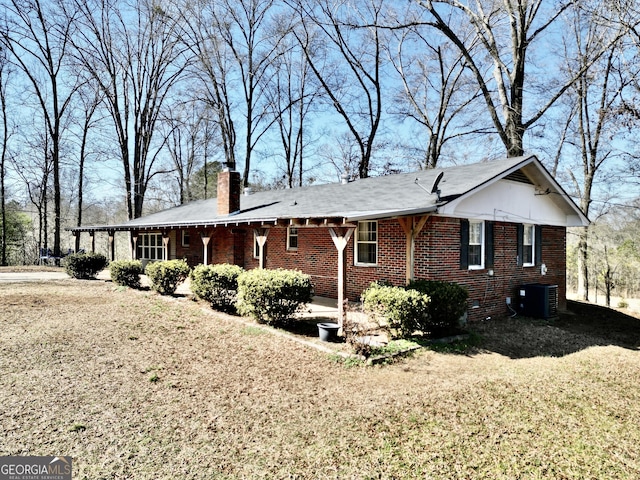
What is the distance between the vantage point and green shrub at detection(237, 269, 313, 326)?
8391mm

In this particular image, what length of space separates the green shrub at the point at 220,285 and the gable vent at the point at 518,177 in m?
7.96

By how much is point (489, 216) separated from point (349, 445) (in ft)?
26.5

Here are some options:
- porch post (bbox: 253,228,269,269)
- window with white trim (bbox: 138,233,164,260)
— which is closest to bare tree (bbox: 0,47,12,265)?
window with white trim (bbox: 138,233,164,260)

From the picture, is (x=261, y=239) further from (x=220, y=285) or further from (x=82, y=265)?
(x=82, y=265)

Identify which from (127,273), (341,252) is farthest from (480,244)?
(127,273)

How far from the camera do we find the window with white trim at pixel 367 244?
35.4ft

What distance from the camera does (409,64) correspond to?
24.0m

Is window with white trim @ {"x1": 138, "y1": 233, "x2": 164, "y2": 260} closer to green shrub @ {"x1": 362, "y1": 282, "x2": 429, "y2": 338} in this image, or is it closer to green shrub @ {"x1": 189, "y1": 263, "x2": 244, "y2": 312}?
green shrub @ {"x1": 189, "y1": 263, "x2": 244, "y2": 312}

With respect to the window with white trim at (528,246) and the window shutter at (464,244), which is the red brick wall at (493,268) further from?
the window with white trim at (528,246)

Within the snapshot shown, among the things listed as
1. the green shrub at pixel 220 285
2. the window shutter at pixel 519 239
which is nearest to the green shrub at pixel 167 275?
the green shrub at pixel 220 285

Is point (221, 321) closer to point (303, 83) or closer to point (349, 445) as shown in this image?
point (349, 445)

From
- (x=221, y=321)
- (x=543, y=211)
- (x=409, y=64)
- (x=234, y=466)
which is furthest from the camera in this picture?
(x=409, y=64)

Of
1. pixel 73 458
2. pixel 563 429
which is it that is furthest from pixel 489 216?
pixel 73 458

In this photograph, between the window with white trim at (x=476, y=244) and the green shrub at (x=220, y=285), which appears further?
the green shrub at (x=220, y=285)
